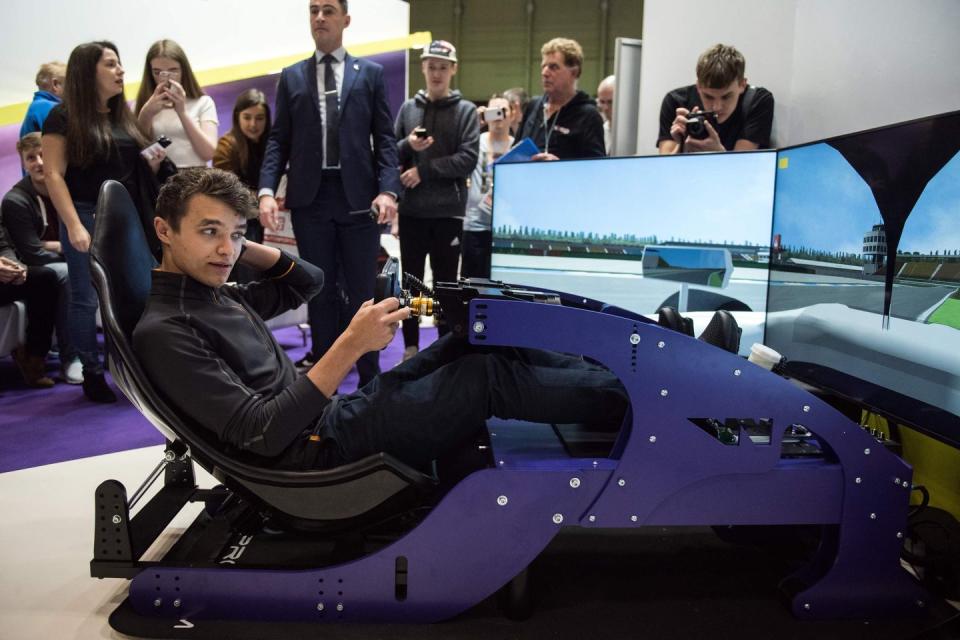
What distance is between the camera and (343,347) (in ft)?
5.70

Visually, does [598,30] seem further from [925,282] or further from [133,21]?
[925,282]

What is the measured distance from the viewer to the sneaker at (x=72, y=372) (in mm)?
4246

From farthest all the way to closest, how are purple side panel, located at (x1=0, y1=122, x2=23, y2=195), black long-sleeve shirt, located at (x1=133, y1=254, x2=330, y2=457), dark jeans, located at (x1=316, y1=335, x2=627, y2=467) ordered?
purple side panel, located at (x1=0, y1=122, x2=23, y2=195), dark jeans, located at (x1=316, y1=335, x2=627, y2=467), black long-sleeve shirt, located at (x1=133, y1=254, x2=330, y2=457)

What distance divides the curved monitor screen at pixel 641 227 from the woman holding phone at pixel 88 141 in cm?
176

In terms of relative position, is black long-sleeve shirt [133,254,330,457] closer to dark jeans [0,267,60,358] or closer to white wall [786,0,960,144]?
white wall [786,0,960,144]

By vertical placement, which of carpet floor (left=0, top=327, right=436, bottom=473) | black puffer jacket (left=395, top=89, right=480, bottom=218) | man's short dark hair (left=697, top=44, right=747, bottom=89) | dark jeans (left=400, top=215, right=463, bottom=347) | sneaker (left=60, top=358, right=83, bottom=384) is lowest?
carpet floor (left=0, top=327, right=436, bottom=473)

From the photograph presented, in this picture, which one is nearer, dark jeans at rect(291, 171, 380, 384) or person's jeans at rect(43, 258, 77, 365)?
dark jeans at rect(291, 171, 380, 384)

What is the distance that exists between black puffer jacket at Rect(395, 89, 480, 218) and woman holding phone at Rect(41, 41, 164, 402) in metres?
1.31

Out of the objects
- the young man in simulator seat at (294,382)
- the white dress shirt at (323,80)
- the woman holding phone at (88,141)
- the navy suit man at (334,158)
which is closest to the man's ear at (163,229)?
the young man in simulator seat at (294,382)

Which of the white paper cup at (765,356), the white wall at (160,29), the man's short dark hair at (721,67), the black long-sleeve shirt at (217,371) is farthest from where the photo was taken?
the white wall at (160,29)

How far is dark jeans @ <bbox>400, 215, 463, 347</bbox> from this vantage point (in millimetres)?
4230

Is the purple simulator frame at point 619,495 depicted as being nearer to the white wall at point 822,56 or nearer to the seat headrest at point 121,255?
the seat headrest at point 121,255

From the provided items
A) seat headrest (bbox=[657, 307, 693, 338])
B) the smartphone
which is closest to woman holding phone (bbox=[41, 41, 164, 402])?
the smartphone

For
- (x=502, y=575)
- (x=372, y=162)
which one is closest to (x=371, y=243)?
(x=372, y=162)
